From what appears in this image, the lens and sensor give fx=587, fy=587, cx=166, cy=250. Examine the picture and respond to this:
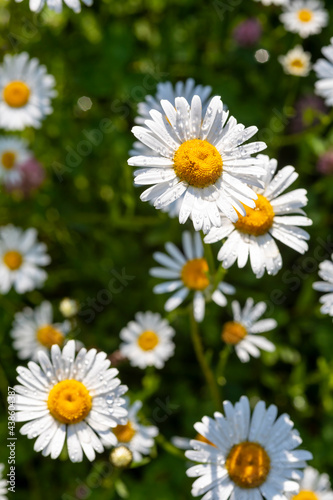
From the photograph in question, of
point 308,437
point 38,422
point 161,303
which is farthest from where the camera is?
point 161,303

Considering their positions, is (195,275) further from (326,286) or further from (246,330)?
(326,286)

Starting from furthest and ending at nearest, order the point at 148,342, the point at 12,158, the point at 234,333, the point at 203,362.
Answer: the point at 12,158, the point at 148,342, the point at 234,333, the point at 203,362

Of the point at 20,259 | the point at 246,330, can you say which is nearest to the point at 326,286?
the point at 246,330

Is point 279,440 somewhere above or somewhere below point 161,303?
below

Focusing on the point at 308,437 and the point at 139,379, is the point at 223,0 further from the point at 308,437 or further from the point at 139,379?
the point at 308,437

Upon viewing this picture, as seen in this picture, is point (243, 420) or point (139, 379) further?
point (139, 379)

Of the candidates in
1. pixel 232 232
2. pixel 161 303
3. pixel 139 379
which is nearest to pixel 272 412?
pixel 232 232
